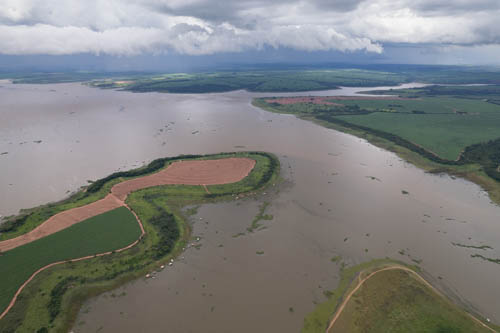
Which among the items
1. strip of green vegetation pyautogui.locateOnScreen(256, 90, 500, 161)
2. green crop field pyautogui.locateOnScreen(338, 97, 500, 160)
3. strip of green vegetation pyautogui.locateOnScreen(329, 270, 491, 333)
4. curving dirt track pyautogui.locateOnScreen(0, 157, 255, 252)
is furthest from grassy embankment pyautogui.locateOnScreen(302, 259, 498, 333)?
green crop field pyautogui.locateOnScreen(338, 97, 500, 160)

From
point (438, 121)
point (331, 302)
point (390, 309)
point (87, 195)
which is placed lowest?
point (331, 302)

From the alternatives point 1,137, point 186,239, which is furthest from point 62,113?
point 186,239

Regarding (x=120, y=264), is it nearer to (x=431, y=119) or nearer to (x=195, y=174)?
(x=195, y=174)

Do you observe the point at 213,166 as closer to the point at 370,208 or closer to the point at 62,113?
the point at 370,208

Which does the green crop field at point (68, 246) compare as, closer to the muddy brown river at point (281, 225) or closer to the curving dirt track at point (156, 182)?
the curving dirt track at point (156, 182)

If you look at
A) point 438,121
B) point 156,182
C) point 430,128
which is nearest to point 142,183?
point 156,182

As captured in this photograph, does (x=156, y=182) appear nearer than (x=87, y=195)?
No
